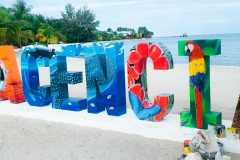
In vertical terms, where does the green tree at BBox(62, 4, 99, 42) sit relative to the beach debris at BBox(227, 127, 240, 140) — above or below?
above

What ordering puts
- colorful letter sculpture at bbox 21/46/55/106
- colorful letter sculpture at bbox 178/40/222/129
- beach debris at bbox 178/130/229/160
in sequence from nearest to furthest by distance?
beach debris at bbox 178/130/229/160 → colorful letter sculpture at bbox 178/40/222/129 → colorful letter sculpture at bbox 21/46/55/106

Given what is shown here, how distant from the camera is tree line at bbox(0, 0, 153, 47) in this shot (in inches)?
1445

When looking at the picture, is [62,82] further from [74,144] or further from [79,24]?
Result: [79,24]

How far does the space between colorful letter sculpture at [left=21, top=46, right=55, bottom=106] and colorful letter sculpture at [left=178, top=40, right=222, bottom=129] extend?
2.39 metres

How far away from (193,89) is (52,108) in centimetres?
239

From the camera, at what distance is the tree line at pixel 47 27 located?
3670 cm

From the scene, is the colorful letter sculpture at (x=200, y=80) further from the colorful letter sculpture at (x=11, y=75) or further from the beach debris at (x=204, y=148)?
the colorful letter sculpture at (x=11, y=75)

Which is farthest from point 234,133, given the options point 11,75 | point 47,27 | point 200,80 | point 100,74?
point 47,27

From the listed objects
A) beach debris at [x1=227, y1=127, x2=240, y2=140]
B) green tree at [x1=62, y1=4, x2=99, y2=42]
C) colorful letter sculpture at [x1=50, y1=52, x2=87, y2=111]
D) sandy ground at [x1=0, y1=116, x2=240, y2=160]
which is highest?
green tree at [x1=62, y1=4, x2=99, y2=42]

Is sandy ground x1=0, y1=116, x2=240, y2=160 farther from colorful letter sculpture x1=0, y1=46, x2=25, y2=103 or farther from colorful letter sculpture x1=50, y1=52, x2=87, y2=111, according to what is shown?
colorful letter sculpture x1=0, y1=46, x2=25, y2=103

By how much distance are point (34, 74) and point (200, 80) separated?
2.80 meters

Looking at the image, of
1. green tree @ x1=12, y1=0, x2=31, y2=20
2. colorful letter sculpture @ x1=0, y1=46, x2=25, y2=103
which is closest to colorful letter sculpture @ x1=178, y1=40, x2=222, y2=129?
colorful letter sculpture @ x1=0, y1=46, x2=25, y2=103

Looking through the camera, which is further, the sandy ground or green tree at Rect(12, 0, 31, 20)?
green tree at Rect(12, 0, 31, 20)

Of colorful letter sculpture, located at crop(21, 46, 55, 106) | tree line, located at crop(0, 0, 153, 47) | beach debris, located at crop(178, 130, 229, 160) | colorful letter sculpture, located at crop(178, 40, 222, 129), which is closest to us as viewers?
beach debris, located at crop(178, 130, 229, 160)
